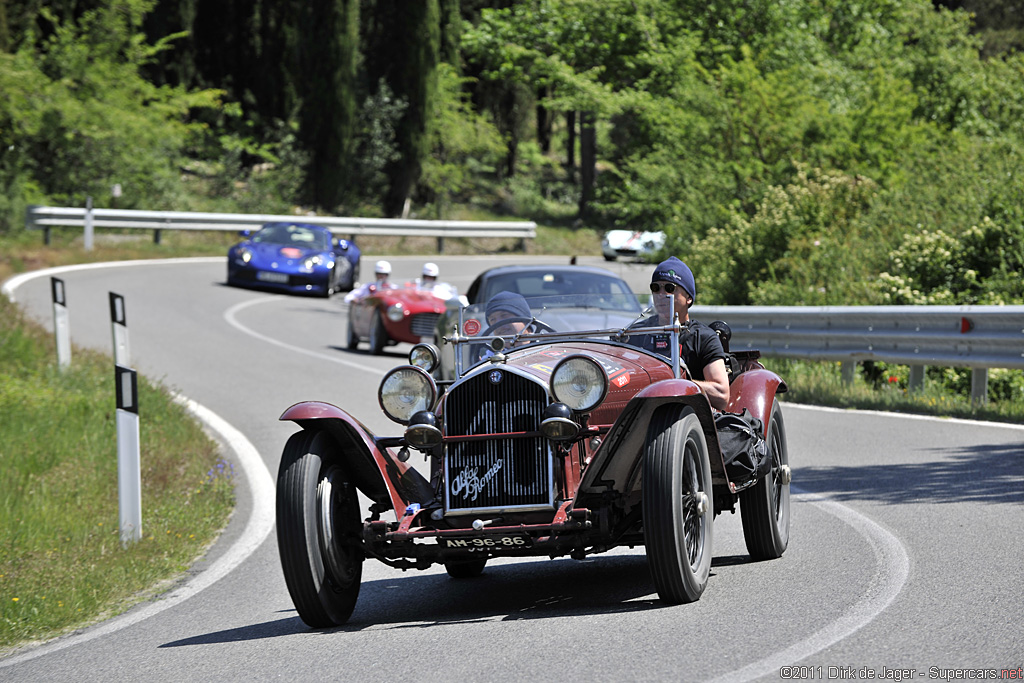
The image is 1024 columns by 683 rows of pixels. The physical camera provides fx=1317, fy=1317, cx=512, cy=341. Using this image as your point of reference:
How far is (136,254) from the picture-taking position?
3159 centimetres

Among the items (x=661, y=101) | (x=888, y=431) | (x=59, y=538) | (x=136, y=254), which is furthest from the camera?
(x=136, y=254)

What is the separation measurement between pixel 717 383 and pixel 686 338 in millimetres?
303

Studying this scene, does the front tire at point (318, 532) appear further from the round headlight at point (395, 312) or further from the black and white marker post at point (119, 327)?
the round headlight at point (395, 312)

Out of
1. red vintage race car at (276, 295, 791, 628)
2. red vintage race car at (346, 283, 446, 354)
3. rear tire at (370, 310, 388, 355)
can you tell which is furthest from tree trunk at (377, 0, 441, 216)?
red vintage race car at (276, 295, 791, 628)

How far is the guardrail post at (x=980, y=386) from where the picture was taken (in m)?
12.4

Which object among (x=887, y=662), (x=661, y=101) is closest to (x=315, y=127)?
(x=661, y=101)

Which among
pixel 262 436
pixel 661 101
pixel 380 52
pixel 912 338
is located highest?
pixel 380 52

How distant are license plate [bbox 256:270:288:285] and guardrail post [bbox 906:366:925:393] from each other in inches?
609

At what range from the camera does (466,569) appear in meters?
7.02

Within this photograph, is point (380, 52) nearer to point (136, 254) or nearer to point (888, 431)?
point (136, 254)

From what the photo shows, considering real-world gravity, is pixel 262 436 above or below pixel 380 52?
below

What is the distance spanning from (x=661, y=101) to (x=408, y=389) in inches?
847

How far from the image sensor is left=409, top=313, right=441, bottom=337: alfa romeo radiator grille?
18.9 metres

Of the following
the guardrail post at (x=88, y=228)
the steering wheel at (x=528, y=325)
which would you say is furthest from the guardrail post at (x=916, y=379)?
the guardrail post at (x=88, y=228)
